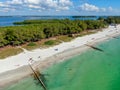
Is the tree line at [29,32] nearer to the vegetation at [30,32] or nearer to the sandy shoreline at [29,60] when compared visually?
the vegetation at [30,32]

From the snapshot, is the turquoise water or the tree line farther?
the tree line

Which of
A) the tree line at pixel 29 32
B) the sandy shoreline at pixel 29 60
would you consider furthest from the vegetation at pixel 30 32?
the sandy shoreline at pixel 29 60

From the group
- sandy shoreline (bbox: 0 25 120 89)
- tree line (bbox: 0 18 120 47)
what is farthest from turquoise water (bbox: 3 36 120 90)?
tree line (bbox: 0 18 120 47)

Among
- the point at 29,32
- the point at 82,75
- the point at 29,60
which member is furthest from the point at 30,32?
the point at 82,75

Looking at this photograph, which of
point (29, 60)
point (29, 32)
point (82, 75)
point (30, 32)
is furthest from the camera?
point (30, 32)

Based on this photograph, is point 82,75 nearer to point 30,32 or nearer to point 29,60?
point 29,60

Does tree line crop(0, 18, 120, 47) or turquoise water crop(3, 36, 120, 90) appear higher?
tree line crop(0, 18, 120, 47)

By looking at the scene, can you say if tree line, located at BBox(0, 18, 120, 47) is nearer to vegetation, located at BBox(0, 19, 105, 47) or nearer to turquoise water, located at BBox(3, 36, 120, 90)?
vegetation, located at BBox(0, 19, 105, 47)

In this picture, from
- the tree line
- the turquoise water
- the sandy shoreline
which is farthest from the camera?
the tree line

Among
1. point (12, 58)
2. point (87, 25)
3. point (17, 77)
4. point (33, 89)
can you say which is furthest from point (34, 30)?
point (87, 25)
